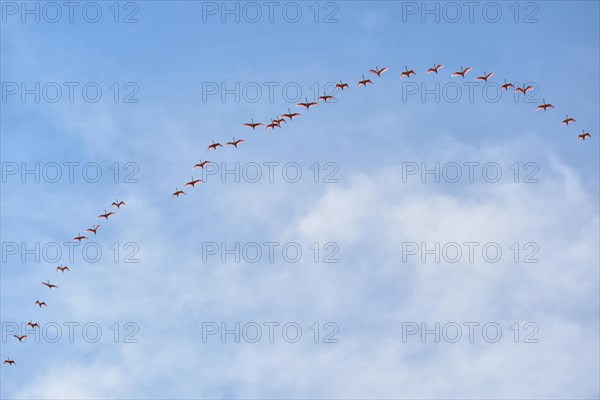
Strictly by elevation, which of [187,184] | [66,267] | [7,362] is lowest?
[7,362]

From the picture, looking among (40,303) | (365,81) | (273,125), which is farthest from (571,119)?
(40,303)

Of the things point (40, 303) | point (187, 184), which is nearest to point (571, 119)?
point (187, 184)

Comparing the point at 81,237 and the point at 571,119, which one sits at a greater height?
the point at 571,119

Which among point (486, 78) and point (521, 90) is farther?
point (486, 78)

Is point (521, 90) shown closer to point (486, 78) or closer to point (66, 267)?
point (486, 78)

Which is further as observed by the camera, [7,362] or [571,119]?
[7,362]

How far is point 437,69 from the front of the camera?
141750 mm

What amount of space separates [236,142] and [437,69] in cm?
2952

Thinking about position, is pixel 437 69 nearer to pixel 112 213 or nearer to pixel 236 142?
pixel 236 142

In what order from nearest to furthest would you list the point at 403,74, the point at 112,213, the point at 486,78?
the point at 403,74, the point at 486,78, the point at 112,213

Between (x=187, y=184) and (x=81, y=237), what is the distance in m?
16.8

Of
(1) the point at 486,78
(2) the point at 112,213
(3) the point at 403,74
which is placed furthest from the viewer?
(2) the point at 112,213

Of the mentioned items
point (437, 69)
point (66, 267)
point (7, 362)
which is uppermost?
point (437, 69)

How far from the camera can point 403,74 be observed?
13400 cm
